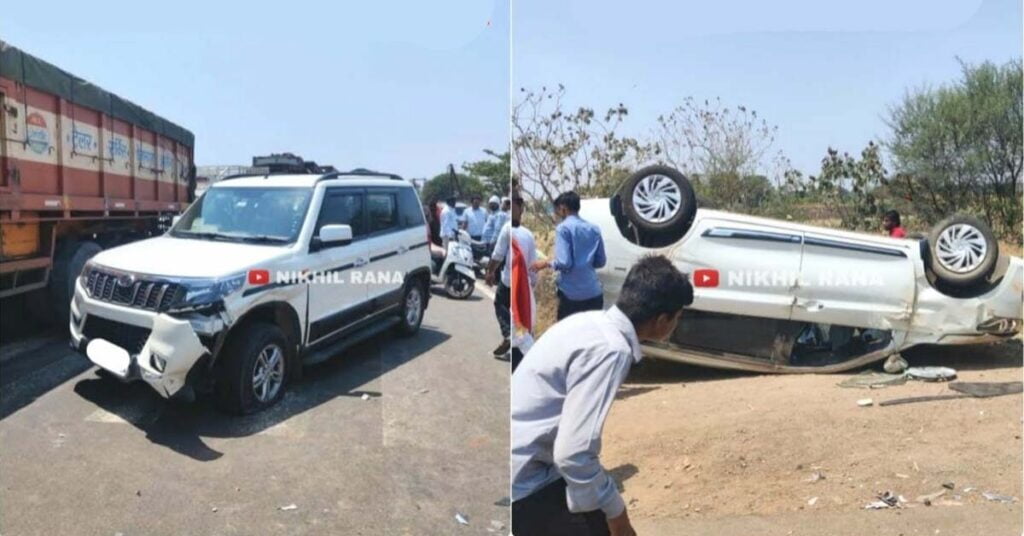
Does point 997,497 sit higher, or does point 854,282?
point 854,282

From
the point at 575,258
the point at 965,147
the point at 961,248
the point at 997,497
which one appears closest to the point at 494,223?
the point at 575,258

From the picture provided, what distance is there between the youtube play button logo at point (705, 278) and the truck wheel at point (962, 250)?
956 millimetres

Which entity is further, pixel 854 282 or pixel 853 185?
pixel 854 282

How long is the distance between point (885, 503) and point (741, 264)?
1.00 m

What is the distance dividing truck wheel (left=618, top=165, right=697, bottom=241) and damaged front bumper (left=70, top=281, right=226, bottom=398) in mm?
1433

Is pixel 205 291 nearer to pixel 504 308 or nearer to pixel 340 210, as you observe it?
pixel 340 210

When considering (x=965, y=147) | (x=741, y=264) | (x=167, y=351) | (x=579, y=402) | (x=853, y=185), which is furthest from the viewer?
(x=965, y=147)

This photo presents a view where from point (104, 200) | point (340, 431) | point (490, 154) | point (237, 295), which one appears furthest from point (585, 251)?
point (104, 200)

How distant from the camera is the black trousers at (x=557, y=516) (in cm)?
159

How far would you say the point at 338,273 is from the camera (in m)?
1.91

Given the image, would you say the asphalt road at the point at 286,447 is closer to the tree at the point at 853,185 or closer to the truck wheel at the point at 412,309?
the truck wheel at the point at 412,309

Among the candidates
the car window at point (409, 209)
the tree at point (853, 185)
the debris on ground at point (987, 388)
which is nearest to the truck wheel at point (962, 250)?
the tree at point (853, 185)

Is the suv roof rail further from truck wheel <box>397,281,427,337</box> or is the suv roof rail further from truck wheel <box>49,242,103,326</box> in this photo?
truck wheel <box>49,242,103,326</box>

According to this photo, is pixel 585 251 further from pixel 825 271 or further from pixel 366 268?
pixel 825 271
